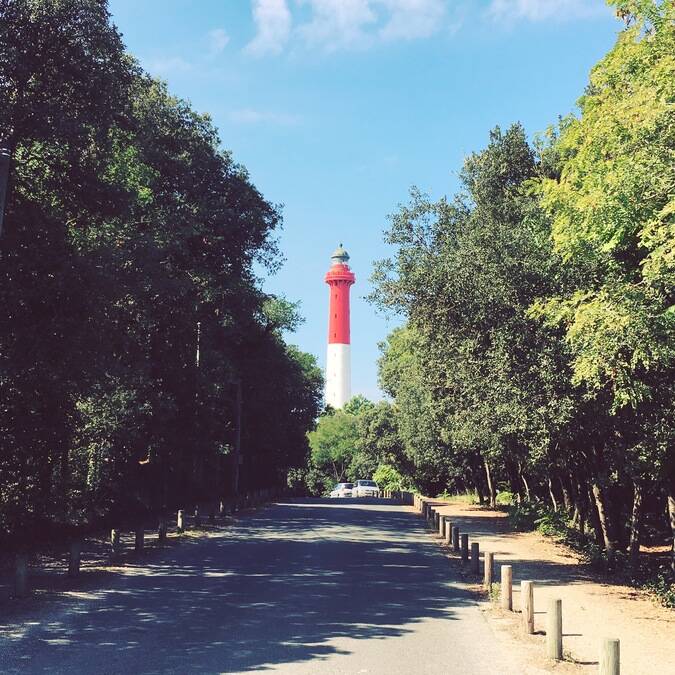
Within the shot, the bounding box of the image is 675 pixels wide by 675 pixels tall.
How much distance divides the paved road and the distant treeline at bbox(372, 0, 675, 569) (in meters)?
4.39

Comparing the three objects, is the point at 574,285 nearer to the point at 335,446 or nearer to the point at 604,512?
the point at 604,512

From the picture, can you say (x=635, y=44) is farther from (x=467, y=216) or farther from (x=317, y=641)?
(x=317, y=641)

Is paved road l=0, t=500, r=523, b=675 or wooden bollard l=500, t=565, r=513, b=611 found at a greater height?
wooden bollard l=500, t=565, r=513, b=611

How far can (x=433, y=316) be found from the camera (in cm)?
1659

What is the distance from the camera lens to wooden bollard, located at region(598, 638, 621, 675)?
6.65 meters

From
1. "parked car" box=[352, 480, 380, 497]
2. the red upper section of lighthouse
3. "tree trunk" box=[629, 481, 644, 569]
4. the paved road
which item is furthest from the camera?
the red upper section of lighthouse

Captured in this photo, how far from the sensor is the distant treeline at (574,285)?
9.34 metres

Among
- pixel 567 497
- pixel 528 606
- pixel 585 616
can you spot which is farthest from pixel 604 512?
pixel 528 606

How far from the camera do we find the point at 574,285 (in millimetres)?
13461

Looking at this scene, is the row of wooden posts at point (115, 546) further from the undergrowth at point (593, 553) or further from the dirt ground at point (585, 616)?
the undergrowth at point (593, 553)

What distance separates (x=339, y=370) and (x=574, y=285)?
264 feet

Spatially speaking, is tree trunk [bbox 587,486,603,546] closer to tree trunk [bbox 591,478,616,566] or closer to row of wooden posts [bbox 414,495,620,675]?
tree trunk [bbox 591,478,616,566]

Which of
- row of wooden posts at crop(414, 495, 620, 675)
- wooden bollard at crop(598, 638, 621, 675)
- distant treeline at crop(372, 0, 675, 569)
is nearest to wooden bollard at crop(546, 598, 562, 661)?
row of wooden posts at crop(414, 495, 620, 675)

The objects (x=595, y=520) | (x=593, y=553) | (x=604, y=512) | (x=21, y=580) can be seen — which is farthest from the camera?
(x=595, y=520)
